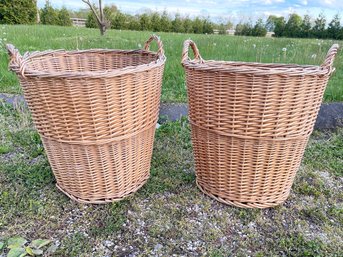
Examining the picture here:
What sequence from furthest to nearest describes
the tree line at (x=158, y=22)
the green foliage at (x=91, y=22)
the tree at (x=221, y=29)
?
1. the tree line at (x=158, y=22)
2. the green foliage at (x=91, y=22)
3. the tree at (x=221, y=29)

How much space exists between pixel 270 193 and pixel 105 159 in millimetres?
822

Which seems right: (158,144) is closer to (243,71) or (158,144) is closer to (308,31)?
(243,71)

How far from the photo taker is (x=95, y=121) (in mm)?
1419

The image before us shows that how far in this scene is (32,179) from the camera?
1.81 meters

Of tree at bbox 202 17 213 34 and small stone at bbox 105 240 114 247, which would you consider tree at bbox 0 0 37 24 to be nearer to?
tree at bbox 202 17 213 34

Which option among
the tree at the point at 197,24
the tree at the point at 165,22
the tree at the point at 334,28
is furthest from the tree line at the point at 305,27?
the tree at the point at 165,22

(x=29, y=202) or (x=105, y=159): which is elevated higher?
(x=105, y=159)

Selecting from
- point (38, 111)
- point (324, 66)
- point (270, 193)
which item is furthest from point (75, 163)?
point (324, 66)

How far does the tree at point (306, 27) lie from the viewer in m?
9.77

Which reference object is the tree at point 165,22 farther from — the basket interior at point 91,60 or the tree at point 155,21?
the basket interior at point 91,60

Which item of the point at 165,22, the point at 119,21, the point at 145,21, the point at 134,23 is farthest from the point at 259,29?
the point at 119,21

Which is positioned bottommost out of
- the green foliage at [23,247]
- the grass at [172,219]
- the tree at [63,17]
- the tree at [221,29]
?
the tree at [221,29]

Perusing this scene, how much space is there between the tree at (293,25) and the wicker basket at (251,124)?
9.51 m

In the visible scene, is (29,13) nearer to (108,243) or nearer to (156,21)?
(156,21)
